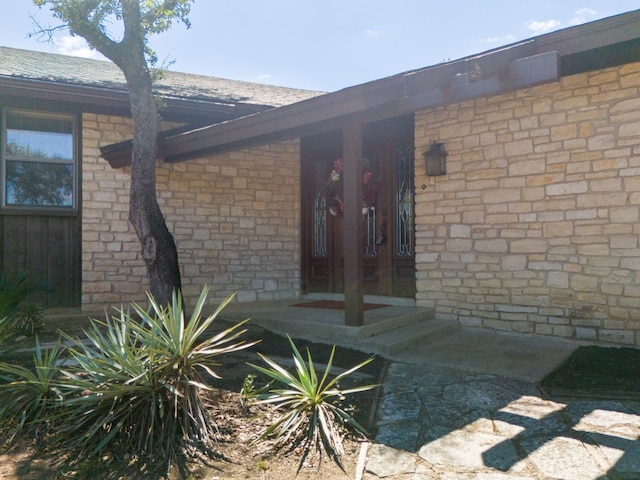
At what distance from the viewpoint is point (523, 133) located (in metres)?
5.30

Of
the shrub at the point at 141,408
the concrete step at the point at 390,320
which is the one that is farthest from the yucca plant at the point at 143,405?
the concrete step at the point at 390,320

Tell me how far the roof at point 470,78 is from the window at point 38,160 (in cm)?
300

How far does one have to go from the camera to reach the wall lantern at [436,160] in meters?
5.87

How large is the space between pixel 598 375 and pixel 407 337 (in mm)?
1713

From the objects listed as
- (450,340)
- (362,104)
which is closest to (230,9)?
(362,104)

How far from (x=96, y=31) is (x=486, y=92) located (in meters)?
4.12

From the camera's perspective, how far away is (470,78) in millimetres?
3977

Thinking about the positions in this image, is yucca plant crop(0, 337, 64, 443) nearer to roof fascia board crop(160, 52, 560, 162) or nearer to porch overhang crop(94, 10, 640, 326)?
porch overhang crop(94, 10, 640, 326)

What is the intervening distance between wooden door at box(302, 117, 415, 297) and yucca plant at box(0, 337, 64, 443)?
436cm

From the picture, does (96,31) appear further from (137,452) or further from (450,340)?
(450,340)

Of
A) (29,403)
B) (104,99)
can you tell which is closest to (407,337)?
(29,403)

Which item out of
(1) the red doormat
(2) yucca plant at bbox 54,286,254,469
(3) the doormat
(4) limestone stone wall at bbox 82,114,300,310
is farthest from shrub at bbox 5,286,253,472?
(4) limestone stone wall at bbox 82,114,300,310

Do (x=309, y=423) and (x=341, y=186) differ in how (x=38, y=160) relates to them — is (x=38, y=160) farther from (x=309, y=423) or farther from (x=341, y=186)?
(x=309, y=423)

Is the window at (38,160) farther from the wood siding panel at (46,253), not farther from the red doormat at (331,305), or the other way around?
the red doormat at (331,305)
